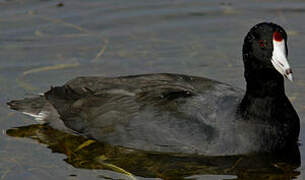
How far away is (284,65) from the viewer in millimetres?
6672

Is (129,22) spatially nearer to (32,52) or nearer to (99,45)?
(99,45)

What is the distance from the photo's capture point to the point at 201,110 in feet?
23.2

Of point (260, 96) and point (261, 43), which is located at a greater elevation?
point (261, 43)

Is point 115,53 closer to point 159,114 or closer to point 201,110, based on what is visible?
point 159,114

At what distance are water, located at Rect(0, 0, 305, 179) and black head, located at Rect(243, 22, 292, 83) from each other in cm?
95

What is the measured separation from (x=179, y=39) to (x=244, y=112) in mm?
2996

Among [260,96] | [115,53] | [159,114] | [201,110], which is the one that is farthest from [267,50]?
[115,53]

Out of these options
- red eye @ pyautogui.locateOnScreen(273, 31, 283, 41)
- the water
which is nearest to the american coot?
red eye @ pyautogui.locateOnScreen(273, 31, 283, 41)

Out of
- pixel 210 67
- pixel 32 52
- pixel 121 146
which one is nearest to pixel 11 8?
pixel 32 52

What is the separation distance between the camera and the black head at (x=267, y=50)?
6754mm

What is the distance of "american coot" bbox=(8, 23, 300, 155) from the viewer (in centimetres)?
696

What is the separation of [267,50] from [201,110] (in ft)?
2.92

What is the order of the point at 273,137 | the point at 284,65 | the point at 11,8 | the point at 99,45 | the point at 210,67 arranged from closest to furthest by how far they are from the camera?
the point at 284,65 → the point at 273,137 → the point at 210,67 → the point at 99,45 → the point at 11,8

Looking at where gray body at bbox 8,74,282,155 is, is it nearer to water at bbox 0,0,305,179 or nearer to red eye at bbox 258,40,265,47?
water at bbox 0,0,305,179
